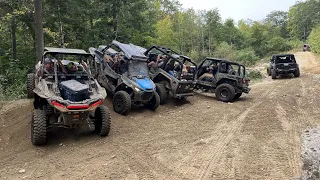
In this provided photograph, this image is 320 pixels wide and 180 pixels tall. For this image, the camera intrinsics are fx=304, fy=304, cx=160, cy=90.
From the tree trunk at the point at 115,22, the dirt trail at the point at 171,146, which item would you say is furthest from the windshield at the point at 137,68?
the tree trunk at the point at 115,22

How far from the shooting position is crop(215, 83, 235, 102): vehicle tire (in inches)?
516

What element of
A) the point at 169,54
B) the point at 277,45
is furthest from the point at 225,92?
the point at 277,45

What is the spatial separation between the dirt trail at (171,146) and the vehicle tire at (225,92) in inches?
72.0

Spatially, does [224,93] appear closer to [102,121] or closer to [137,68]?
[137,68]

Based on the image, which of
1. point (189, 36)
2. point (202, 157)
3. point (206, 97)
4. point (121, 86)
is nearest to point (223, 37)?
point (189, 36)

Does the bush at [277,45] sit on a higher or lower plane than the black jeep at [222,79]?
higher

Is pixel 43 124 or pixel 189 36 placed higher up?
pixel 189 36

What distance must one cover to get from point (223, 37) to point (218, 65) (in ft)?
127

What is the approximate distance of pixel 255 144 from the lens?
7.19m

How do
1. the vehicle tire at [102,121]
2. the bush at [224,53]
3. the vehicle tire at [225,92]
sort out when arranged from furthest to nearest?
the bush at [224,53] → the vehicle tire at [225,92] → the vehicle tire at [102,121]

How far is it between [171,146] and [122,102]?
3.24 meters

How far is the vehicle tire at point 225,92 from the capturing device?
43.0 feet

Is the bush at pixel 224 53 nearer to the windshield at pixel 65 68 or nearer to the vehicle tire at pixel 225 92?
the vehicle tire at pixel 225 92

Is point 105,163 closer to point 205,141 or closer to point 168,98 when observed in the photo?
point 205,141
